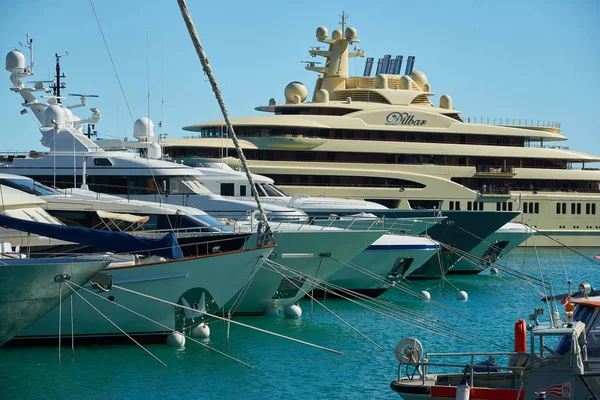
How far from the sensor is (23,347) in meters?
19.2

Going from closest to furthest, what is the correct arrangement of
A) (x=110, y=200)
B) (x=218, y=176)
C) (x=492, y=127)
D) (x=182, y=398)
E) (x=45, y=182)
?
(x=182, y=398)
(x=110, y=200)
(x=45, y=182)
(x=218, y=176)
(x=492, y=127)

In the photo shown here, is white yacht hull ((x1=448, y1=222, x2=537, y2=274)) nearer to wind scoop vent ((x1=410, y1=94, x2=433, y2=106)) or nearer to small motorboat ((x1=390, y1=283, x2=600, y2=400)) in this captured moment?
wind scoop vent ((x1=410, y1=94, x2=433, y2=106))

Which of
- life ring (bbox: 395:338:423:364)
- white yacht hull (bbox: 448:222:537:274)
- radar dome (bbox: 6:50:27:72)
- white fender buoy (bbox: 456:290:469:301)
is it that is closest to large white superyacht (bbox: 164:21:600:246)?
white yacht hull (bbox: 448:222:537:274)

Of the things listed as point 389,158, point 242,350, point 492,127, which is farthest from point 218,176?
point 492,127

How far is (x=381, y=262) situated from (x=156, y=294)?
1079 centimetres

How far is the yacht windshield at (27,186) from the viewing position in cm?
2477

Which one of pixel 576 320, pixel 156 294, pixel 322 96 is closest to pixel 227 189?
pixel 156 294

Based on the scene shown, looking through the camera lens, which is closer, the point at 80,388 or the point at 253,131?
the point at 80,388

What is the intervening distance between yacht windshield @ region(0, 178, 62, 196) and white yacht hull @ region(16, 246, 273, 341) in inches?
258

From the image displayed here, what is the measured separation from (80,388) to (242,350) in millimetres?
4423

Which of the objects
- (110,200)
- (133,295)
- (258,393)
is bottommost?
(258,393)

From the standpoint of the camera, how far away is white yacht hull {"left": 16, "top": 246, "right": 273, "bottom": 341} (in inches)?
746

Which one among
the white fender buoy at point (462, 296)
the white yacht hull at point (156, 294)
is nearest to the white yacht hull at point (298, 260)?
the white yacht hull at point (156, 294)

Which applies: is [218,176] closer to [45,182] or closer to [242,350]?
[45,182]
